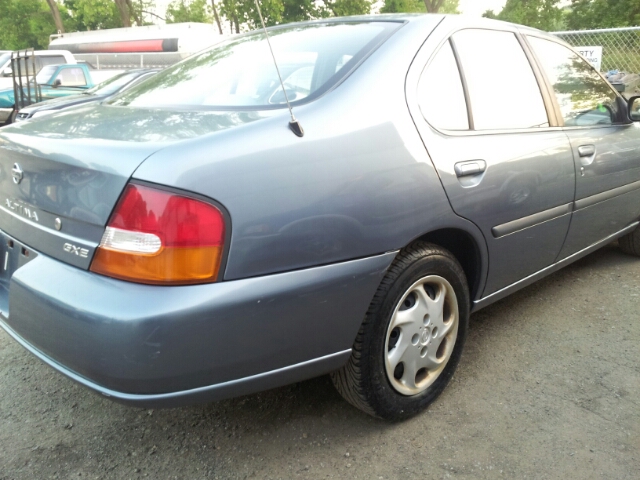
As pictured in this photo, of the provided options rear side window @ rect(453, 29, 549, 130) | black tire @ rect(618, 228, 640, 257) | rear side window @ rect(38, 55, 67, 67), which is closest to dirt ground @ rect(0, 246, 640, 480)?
rear side window @ rect(453, 29, 549, 130)

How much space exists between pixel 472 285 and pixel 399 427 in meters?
0.69

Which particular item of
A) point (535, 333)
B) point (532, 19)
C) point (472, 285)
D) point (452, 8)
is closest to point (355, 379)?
point (472, 285)

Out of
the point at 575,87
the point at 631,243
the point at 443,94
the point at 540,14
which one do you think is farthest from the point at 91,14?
the point at 443,94

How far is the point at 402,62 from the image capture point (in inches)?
84.6

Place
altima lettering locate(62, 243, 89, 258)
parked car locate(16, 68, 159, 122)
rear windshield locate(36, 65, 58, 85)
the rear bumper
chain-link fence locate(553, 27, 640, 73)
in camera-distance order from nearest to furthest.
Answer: the rear bumper
altima lettering locate(62, 243, 89, 258)
parked car locate(16, 68, 159, 122)
chain-link fence locate(553, 27, 640, 73)
rear windshield locate(36, 65, 58, 85)

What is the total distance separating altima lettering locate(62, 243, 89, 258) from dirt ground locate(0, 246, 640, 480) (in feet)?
2.69

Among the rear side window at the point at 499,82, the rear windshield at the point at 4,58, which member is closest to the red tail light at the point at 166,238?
the rear side window at the point at 499,82

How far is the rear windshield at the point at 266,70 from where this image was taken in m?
2.09

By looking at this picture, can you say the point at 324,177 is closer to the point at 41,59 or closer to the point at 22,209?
the point at 22,209

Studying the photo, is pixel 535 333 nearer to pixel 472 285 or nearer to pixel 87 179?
→ pixel 472 285

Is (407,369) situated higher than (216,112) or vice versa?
(216,112)

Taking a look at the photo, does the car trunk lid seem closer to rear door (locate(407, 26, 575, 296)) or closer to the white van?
rear door (locate(407, 26, 575, 296))

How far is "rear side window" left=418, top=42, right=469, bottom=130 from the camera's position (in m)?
2.17

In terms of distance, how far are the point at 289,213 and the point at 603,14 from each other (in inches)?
1452
